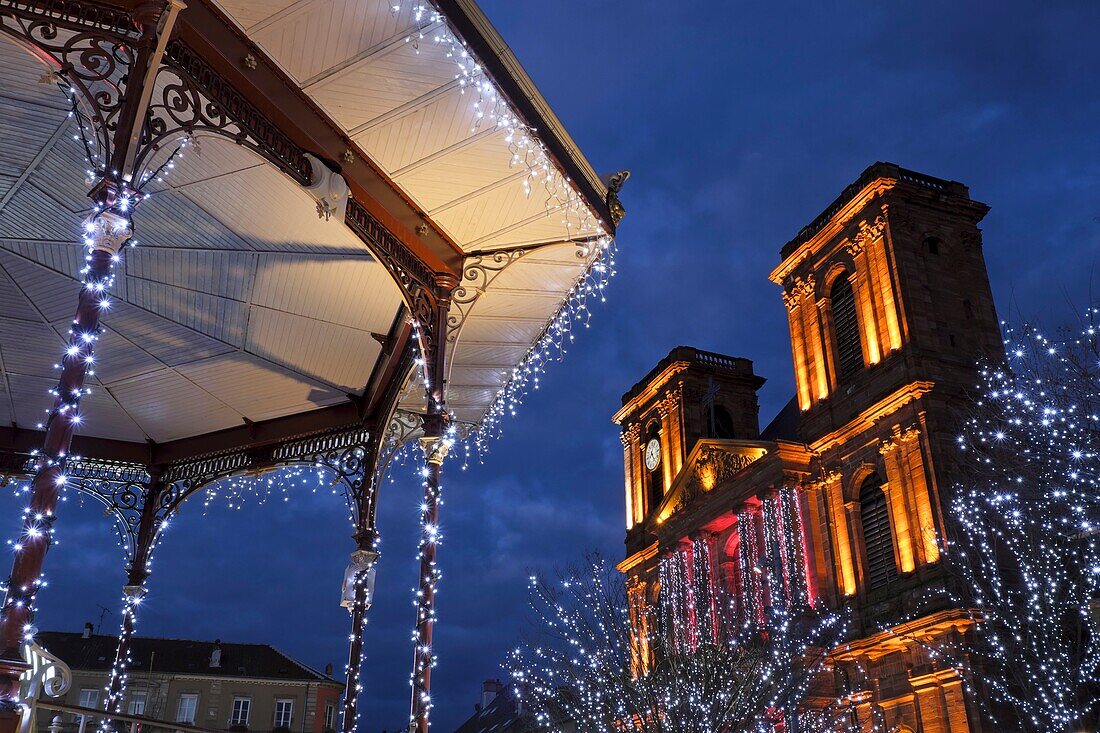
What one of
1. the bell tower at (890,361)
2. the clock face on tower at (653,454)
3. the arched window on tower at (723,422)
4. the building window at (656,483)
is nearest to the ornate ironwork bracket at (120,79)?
the bell tower at (890,361)

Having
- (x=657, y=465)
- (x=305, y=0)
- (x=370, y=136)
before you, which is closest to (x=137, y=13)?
(x=305, y=0)

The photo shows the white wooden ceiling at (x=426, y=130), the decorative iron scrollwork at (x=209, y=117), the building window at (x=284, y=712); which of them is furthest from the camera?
the building window at (x=284, y=712)

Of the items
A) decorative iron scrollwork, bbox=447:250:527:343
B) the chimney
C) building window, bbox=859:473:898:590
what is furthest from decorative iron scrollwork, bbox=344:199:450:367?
the chimney

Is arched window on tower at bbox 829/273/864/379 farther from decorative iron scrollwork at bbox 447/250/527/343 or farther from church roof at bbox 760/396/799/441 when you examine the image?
decorative iron scrollwork at bbox 447/250/527/343

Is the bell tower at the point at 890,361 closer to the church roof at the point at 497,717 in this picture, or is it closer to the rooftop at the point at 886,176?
the rooftop at the point at 886,176

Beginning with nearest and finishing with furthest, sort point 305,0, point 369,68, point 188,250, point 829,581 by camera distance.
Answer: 1. point 305,0
2. point 369,68
3. point 188,250
4. point 829,581

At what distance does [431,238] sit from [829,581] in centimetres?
1848

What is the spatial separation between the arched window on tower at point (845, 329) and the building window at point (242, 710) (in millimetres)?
29878

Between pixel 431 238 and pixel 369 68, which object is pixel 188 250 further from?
pixel 369 68

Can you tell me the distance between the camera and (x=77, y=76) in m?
5.89

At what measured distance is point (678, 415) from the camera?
34688mm

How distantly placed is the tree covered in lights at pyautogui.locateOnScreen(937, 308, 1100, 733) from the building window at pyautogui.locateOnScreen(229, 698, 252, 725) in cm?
3118

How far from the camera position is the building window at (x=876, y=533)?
74.2 ft

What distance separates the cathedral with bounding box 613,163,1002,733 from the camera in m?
21.0
